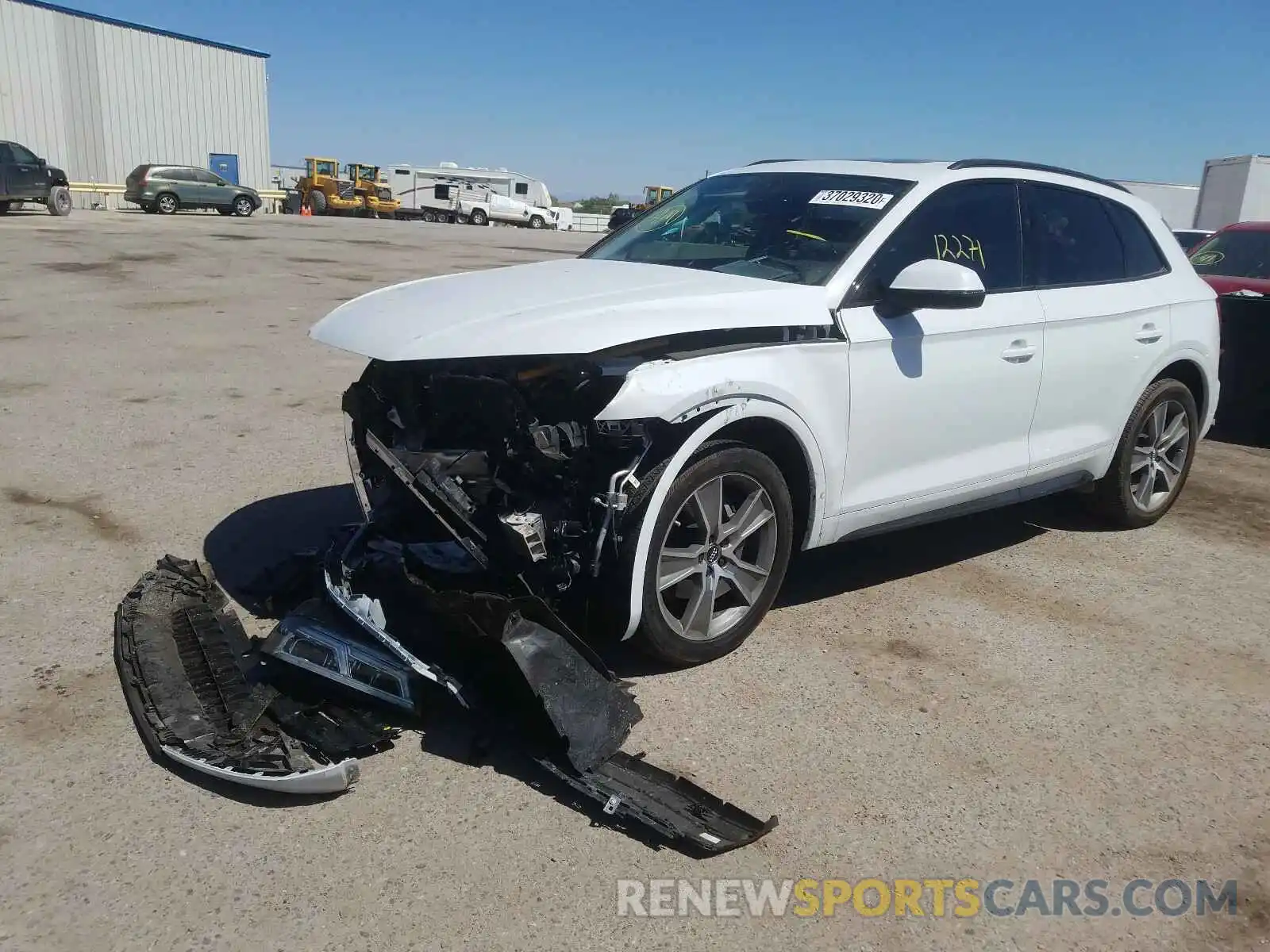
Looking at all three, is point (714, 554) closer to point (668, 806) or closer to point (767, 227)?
point (668, 806)

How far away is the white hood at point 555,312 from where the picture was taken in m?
3.38

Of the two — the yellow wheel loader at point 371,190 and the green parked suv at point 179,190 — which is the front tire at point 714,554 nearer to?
the green parked suv at point 179,190

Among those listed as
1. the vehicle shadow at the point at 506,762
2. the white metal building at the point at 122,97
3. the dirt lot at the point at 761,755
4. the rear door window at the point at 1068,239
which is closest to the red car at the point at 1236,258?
the dirt lot at the point at 761,755

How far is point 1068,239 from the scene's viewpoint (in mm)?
5090

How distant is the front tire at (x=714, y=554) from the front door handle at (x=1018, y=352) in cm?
136

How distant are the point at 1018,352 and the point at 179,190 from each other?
3537 cm

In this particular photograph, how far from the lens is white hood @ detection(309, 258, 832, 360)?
3.38m

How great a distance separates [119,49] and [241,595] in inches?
1802

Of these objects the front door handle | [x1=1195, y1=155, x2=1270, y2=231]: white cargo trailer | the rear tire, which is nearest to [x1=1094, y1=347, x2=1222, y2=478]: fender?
the front door handle

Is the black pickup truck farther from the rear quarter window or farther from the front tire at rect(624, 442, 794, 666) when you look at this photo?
the front tire at rect(624, 442, 794, 666)

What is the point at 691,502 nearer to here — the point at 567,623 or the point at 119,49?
the point at 567,623

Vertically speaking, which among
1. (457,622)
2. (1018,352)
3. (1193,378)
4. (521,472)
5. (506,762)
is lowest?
(506,762)

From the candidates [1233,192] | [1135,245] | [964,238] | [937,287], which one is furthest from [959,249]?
[1233,192]

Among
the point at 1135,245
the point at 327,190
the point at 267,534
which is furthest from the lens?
the point at 327,190
